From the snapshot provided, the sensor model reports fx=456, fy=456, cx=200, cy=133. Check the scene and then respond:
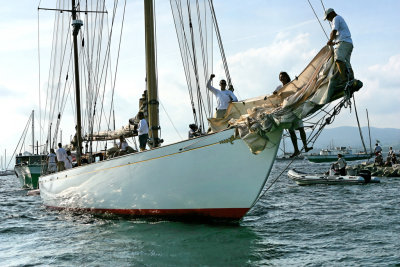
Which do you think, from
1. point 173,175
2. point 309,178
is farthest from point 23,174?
point 173,175

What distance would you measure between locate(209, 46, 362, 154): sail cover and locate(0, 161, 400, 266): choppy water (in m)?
2.57

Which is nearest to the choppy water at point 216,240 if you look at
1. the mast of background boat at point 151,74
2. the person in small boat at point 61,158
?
the mast of background boat at point 151,74

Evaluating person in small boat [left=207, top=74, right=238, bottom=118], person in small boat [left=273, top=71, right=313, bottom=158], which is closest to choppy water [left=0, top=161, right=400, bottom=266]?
person in small boat [left=273, top=71, right=313, bottom=158]

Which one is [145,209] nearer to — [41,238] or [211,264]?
[41,238]

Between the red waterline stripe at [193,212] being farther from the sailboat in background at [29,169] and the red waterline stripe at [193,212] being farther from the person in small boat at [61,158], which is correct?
the sailboat in background at [29,169]

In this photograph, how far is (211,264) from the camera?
905 centimetres

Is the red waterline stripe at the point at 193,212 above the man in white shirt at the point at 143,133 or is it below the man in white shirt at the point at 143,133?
below

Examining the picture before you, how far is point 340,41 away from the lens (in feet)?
32.4

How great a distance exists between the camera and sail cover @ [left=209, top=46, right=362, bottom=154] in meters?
10.4

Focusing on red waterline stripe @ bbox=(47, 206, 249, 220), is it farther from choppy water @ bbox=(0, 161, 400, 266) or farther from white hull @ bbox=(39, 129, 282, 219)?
choppy water @ bbox=(0, 161, 400, 266)

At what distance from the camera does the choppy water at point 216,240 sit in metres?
9.55

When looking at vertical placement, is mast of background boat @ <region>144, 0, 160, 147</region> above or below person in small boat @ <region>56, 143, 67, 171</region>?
above

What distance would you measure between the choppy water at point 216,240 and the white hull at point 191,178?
1.78ft

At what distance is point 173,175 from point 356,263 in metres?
5.48
